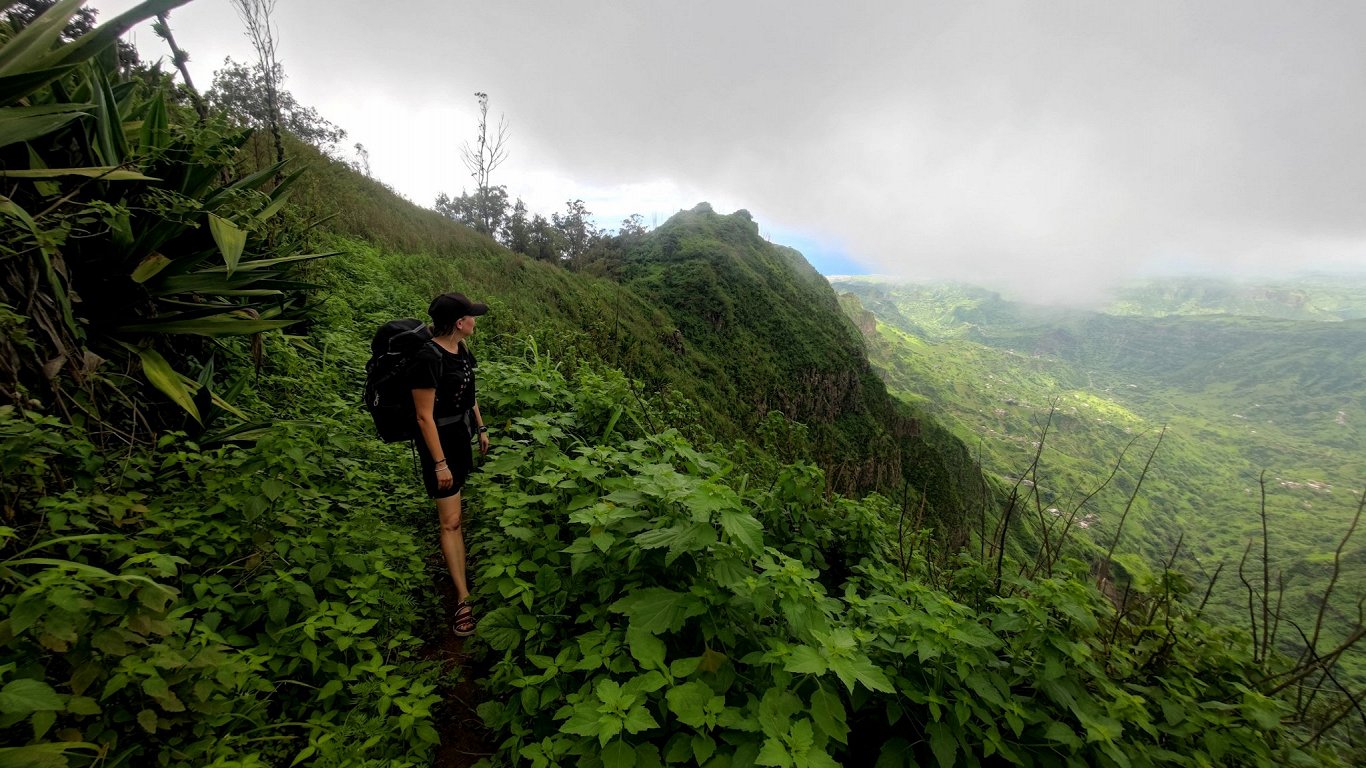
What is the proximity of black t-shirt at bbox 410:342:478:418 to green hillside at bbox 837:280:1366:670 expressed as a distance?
4035 mm

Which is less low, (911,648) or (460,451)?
(460,451)

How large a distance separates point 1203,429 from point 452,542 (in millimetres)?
182536

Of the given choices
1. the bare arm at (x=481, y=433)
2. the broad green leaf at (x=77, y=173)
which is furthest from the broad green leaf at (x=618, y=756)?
the broad green leaf at (x=77, y=173)

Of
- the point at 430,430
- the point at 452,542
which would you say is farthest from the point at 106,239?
the point at 452,542

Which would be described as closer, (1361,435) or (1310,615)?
(1310,615)

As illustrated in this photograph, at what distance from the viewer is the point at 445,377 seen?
9.68 ft

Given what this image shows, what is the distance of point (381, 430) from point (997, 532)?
3686mm

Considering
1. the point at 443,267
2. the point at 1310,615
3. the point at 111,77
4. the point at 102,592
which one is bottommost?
the point at 1310,615

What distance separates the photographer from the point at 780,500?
315cm

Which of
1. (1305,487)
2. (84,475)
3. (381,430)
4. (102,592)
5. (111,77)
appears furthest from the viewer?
(1305,487)

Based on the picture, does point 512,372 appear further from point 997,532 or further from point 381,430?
point 997,532

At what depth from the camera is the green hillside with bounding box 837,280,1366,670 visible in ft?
176

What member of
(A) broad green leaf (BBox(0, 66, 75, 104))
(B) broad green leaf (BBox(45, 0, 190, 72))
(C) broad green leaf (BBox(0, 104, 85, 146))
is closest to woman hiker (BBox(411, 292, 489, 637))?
(C) broad green leaf (BBox(0, 104, 85, 146))

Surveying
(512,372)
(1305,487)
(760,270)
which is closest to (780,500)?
(512,372)
